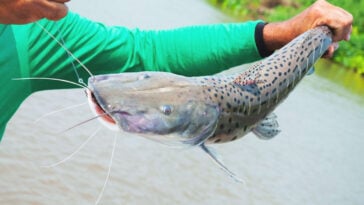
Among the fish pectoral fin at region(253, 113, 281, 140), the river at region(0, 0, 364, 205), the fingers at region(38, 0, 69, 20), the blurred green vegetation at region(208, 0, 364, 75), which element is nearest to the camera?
the fingers at region(38, 0, 69, 20)

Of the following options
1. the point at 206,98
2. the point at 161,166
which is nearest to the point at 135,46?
the point at 206,98

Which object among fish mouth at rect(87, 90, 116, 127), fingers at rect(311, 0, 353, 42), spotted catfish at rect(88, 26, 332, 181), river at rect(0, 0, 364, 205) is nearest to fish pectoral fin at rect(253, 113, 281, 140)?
spotted catfish at rect(88, 26, 332, 181)

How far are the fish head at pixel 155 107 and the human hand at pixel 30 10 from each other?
22cm

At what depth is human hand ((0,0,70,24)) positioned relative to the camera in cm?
161

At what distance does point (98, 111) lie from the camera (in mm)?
1497

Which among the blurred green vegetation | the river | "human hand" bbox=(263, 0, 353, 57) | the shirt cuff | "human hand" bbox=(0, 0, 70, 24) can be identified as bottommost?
the blurred green vegetation

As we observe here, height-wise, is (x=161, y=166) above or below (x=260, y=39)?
below

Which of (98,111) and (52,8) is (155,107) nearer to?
(98,111)

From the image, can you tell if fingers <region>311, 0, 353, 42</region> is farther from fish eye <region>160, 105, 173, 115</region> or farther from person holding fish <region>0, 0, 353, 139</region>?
fish eye <region>160, 105, 173, 115</region>

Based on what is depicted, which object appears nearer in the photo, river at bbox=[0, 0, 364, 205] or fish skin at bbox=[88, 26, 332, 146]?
fish skin at bbox=[88, 26, 332, 146]

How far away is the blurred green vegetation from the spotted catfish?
18.5 meters

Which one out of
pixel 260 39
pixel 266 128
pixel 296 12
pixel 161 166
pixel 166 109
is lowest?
pixel 296 12

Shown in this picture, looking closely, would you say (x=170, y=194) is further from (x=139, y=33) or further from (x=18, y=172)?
(x=139, y=33)

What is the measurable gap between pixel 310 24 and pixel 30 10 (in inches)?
47.4
